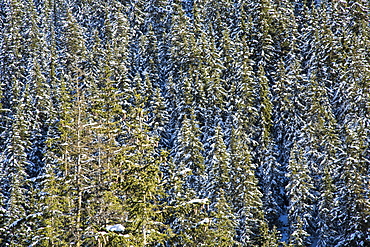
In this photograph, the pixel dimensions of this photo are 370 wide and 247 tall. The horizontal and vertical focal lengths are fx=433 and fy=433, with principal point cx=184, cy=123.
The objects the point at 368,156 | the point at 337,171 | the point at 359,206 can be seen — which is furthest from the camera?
the point at 368,156

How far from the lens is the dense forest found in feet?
67.6

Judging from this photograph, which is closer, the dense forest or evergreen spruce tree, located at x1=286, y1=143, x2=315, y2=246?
the dense forest

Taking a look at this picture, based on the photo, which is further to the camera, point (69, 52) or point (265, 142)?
point (69, 52)

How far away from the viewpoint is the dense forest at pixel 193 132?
67.6 feet

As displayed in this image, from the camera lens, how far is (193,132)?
45.1 metres

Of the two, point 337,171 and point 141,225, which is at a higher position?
point 141,225

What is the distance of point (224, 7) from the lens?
267 ft

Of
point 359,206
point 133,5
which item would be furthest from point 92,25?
point 359,206

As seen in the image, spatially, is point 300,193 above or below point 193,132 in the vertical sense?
below

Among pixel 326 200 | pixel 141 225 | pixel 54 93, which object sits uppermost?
pixel 141 225

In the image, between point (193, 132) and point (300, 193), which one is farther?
point (193, 132)

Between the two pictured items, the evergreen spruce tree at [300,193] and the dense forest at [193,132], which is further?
the evergreen spruce tree at [300,193]

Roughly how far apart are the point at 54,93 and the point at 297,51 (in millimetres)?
36698

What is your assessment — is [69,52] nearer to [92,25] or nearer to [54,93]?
[54,93]
